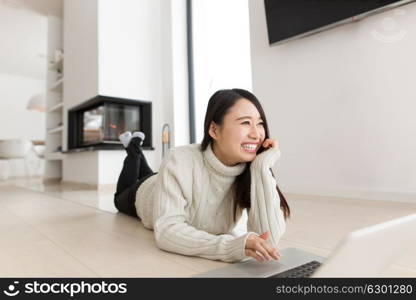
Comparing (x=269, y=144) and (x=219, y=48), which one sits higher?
(x=219, y=48)

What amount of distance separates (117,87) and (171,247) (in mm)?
2865

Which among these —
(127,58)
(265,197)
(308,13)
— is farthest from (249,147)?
(127,58)

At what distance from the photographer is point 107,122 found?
346 centimetres

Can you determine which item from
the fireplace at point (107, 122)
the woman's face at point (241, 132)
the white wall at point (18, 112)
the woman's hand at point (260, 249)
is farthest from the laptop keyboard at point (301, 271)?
the white wall at point (18, 112)

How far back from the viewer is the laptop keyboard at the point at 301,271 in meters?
0.75

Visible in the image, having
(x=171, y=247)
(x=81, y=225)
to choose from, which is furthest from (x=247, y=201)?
(x=81, y=225)

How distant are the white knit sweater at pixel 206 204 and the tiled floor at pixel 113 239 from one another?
0.06 meters

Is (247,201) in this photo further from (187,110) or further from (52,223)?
(187,110)

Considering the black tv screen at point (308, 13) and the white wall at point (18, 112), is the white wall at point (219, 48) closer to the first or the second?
the black tv screen at point (308, 13)

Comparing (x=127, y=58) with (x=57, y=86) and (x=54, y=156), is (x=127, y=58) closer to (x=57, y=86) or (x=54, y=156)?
(x=57, y=86)

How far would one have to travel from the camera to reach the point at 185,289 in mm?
685

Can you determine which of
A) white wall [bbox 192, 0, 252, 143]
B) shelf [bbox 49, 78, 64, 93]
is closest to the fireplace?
white wall [bbox 192, 0, 252, 143]

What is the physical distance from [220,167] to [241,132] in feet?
0.44

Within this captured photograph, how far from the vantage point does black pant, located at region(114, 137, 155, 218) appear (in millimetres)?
1589
